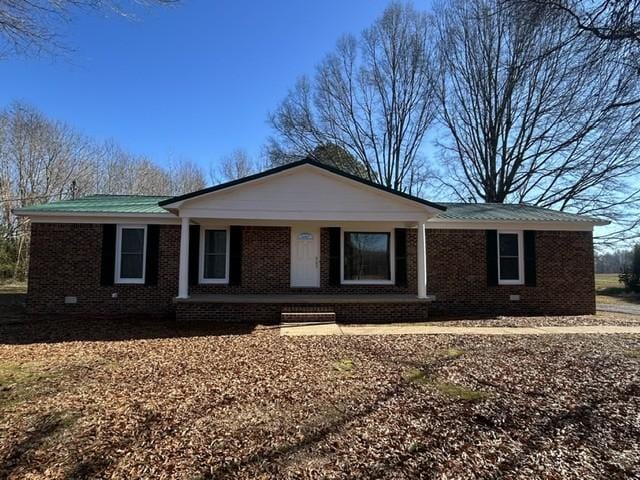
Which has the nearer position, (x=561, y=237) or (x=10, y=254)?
(x=561, y=237)

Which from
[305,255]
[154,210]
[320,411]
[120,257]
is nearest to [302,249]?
[305,255]

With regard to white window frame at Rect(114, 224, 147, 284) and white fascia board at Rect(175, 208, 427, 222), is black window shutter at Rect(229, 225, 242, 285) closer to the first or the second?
white fascia board at Rect(175, 208, 427, 222)

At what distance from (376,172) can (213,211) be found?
17.5 m

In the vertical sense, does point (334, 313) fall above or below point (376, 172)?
below

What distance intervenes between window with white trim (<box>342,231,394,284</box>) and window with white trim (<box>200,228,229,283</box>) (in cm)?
379

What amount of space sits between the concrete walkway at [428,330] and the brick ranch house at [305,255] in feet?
2.65

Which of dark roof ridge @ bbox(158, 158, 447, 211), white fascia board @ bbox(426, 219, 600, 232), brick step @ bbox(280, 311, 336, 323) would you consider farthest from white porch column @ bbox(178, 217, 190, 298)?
white fascia board @ bbox(426, 219, 600, 232)

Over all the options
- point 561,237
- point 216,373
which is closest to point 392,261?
point 561,237

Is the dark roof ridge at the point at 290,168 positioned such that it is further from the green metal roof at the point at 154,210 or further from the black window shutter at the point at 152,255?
the green metal roof at the point at 154,210

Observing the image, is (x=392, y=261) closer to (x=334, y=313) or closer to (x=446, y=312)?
(x=446, y=312)

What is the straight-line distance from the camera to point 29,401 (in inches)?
169

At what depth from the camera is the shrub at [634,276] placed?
79.4 ft

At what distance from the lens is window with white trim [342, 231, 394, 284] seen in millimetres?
12398

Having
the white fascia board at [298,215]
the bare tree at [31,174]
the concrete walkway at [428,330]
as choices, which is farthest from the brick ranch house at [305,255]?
the bare tree at [31,174]
